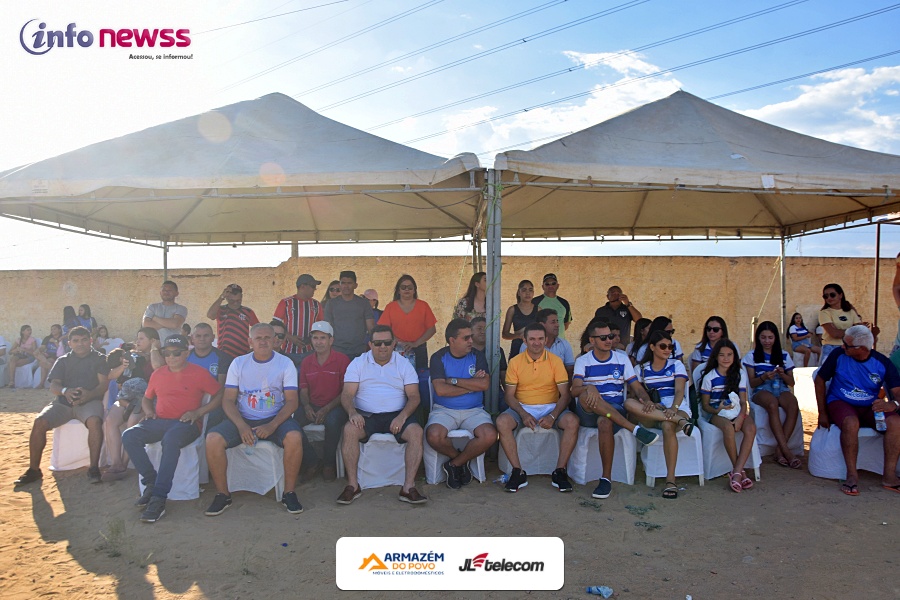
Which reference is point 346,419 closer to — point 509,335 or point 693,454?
point 509,335

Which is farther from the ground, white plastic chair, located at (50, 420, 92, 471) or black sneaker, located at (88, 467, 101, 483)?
white plastic chair, located at (50, 420, 92, 471)

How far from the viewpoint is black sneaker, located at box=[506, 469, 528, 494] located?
14.9ft

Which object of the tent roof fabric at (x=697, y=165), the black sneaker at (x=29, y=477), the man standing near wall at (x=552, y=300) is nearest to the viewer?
the black sneaker at (x=29, y=477)

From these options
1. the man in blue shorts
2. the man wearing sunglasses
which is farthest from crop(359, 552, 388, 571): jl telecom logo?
the man wearing sunglasses

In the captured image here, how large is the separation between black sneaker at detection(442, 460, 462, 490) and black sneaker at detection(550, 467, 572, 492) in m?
0.73

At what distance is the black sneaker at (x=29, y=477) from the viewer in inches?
192

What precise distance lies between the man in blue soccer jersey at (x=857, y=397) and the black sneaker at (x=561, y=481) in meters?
2.04

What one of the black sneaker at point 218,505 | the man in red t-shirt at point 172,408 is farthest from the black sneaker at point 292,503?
the man in red t-shirt at point 172,408

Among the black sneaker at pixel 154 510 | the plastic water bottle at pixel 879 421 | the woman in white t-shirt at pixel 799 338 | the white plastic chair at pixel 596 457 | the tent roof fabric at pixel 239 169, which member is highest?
the tent roof fabric at pixel 239 169

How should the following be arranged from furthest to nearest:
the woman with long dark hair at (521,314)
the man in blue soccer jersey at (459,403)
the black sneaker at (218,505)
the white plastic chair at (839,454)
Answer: the woman with long dark hair at (521,314) < the white plastic chair at (839,454) < the man in blue soccer jersey at (459,403) < the black sneaker at (218,505)

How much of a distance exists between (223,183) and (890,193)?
5.79 metres

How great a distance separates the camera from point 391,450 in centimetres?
468

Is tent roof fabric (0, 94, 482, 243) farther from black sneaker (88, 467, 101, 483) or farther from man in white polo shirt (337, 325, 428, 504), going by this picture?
black sneaker (88, 467, 101, 483)

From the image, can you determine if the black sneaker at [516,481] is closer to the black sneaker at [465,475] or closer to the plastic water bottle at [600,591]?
the black sneaker at [465,475]
